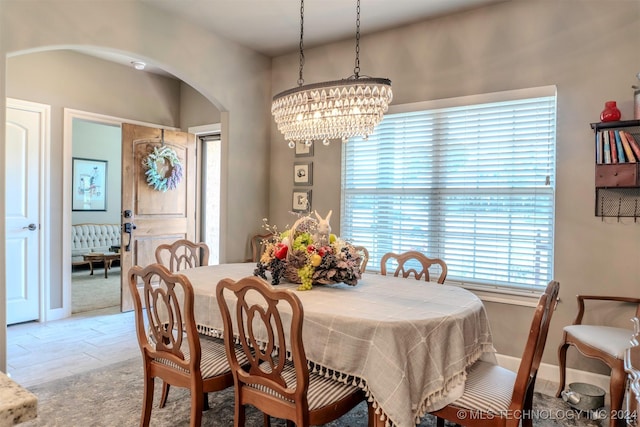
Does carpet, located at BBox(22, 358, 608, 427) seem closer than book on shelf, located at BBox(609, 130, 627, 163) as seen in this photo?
Yes

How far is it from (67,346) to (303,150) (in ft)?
9.42

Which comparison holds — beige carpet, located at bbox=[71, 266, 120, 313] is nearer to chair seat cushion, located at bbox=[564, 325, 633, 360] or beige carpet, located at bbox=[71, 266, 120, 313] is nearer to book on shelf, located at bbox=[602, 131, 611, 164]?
chair seat cushion, located at bbox=[564, 325, 633, 360]

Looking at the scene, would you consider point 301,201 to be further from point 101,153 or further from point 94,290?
point 101,153

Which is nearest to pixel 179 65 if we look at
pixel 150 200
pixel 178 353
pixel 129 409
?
pixel 150 200

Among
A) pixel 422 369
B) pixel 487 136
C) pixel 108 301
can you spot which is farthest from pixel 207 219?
pixel 422 369

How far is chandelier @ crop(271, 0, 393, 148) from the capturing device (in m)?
2.37

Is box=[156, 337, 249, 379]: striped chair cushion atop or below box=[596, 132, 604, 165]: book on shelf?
below

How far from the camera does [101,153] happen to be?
303 inches

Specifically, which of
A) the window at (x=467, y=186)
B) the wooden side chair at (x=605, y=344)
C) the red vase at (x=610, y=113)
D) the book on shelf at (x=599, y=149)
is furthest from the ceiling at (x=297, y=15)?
the wooden side chair at (x=605, y=344)

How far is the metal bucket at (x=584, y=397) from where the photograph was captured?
2439mm

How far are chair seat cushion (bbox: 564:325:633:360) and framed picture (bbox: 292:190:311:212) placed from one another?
2.53 meters

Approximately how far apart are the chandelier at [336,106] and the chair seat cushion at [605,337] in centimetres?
185

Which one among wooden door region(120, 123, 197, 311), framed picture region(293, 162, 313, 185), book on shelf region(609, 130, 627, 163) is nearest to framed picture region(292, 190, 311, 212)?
framed picture region(293, 162, 313, 185)

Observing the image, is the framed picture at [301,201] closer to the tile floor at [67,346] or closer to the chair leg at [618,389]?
the tile floor at [67,346]
